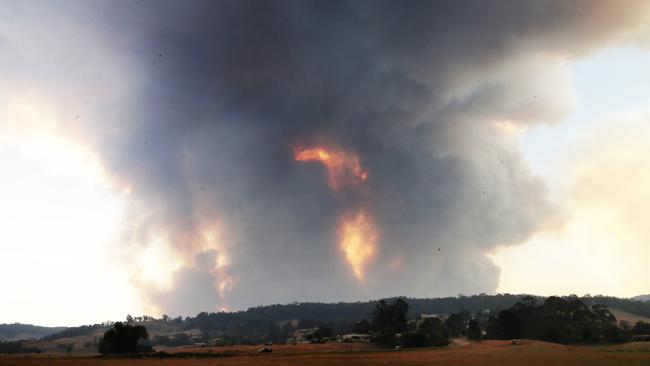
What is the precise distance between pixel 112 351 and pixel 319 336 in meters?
86.2

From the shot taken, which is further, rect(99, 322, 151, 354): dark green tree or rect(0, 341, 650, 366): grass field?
rect(99, 322, 151, 354): dark green tree

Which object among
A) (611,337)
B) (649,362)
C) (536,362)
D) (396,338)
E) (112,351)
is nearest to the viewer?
(649,362)

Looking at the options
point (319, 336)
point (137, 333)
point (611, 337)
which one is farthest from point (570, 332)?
point (137, 333)

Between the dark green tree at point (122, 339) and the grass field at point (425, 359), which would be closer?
the grass field at point (425, 359)

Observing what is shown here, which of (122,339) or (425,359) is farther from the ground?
(122,339)

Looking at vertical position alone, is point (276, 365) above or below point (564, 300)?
below

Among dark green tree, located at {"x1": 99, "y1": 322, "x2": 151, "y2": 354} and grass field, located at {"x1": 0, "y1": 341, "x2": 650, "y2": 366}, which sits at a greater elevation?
dark green tree, located at {"x1": 99, "y1": 322, "x2": 151, "y2": 354}

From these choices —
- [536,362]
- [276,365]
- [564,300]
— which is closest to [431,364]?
[536,362]

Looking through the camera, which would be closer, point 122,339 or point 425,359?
point 425,359

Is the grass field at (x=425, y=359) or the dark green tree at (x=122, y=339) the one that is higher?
the dark green tree at (x=122, y=339)

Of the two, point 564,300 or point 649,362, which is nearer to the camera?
point 649,362

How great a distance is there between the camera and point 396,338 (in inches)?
6378

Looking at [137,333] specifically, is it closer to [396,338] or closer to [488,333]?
[396,338]

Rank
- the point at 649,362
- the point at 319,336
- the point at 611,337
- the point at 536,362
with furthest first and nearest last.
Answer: the point at 319,336 → the point at 611,337 → the point at 536,362 → the point at 649,362
